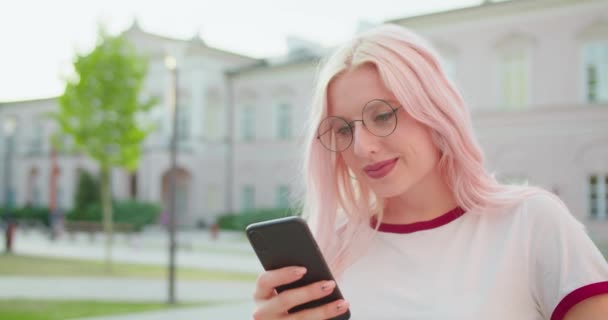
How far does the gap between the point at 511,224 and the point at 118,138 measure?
52.9 feet

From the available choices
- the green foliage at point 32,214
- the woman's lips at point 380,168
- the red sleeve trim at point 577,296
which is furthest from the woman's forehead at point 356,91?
the green foliage at point 32,214

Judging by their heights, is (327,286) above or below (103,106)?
below

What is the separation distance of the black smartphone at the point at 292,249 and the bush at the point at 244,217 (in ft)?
83.1

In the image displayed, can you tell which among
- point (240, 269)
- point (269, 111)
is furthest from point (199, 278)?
point (269, 111)

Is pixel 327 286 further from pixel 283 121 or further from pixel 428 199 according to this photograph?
pixel 283 121

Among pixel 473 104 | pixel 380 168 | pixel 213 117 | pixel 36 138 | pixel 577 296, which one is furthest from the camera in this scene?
pixel 36 138

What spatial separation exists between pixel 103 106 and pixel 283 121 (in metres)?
14.1

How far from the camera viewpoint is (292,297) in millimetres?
1665

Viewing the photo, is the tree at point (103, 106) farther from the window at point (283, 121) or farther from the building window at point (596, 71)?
the window at point (283, 121)

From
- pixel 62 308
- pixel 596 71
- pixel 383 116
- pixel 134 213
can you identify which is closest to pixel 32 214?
pixel 134 213

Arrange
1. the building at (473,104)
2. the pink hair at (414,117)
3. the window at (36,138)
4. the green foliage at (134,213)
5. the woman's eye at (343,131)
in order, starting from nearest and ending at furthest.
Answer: the pink hair at (414,117) < the woman's eye at (343,131) < the building at (473,104) < the green foliage at (134,213) < the window at (36,138)

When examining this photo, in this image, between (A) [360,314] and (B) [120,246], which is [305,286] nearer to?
(A) [360,314]

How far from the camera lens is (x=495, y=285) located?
168 cm

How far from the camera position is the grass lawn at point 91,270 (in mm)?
14156
